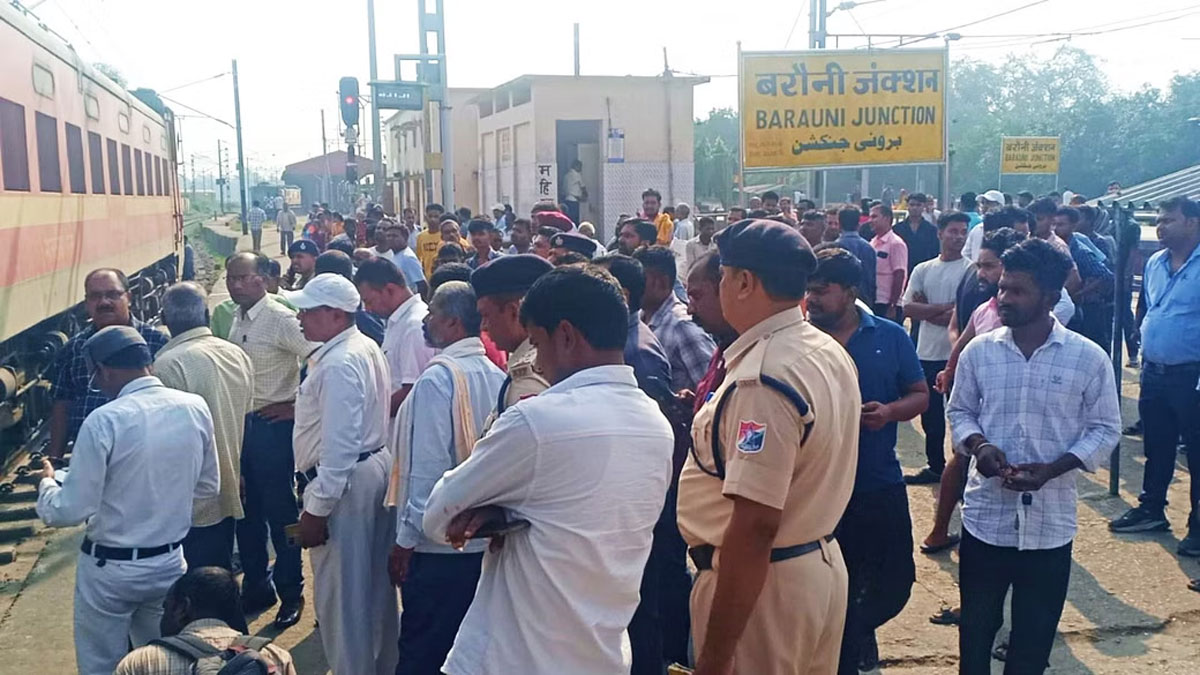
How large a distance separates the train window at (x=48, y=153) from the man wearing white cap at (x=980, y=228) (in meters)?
8.31

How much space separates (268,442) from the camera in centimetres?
538

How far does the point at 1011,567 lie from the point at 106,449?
3236mm

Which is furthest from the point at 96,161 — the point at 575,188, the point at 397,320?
the point at 575,188

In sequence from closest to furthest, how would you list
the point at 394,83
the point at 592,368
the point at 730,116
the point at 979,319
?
the point at 592,368 → the point at 979,319 → the point at 394,83 → the point at 730,116

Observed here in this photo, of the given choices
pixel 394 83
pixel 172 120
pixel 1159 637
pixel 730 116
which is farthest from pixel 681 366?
pixel 730 116

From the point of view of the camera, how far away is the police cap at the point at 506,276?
338 centimetres

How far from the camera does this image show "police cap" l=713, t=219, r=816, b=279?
2.70 m

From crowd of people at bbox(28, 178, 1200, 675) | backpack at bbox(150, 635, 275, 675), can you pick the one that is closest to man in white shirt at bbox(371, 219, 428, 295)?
crowd of people at bbox(28, 178, 1200, 675)

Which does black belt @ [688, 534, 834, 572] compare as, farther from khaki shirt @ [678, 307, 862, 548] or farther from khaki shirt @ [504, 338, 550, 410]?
khaki shirt @ [504, 338, 550, 410]

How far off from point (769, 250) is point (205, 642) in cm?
188

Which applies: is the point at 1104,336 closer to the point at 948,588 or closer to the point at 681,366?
the point at 948,588

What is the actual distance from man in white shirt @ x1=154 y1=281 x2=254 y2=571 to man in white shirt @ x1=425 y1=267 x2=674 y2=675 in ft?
8.17

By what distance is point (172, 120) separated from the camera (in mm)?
22938

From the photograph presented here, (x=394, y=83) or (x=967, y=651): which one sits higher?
(x=394, y=83)
